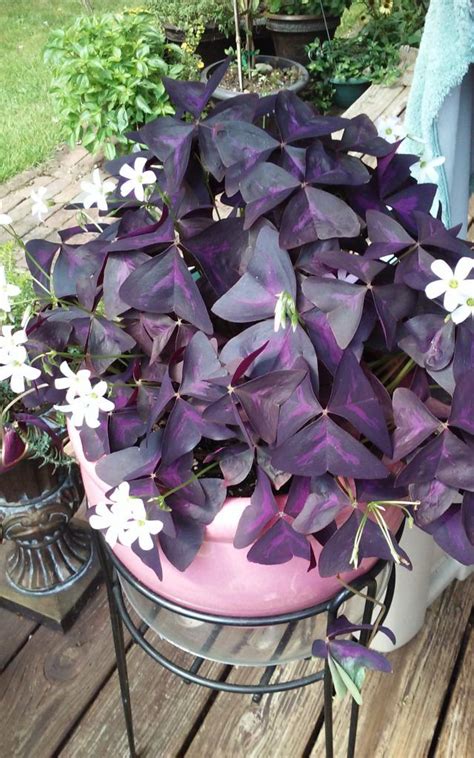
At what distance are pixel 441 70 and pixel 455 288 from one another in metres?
0.70

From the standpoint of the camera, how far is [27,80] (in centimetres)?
381

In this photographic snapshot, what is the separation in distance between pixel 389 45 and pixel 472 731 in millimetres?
2927

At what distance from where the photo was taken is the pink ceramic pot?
617 mm

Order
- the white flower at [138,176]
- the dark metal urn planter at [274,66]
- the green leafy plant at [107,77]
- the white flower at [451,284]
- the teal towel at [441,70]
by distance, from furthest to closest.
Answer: the dark metal urn planter at [274,66]
the green leafy plant at [107,77]
the teal towel at [441,70]
the white flower at [138,176]
the white flower at [451,284]

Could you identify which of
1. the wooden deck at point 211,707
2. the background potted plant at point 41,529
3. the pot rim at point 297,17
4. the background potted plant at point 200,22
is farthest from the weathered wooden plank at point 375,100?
the wooden deck at point 211,707

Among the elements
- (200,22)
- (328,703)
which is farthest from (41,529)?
(200,22)

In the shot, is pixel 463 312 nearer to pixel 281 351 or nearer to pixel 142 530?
pixel 281 351

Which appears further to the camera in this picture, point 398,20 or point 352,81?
point 398,20

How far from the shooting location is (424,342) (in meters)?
0.57

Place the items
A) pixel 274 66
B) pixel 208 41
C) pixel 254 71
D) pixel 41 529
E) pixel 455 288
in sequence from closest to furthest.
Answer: pixel 455 288 → pixel 41 529 → pixel 254 71 → pixel 274 66 → pixel 208 41

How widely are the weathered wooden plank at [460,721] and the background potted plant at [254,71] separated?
252cm

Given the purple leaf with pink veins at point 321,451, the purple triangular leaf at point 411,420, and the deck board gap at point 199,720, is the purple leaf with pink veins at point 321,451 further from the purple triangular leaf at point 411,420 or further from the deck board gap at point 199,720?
the deck board gap at point 199,720

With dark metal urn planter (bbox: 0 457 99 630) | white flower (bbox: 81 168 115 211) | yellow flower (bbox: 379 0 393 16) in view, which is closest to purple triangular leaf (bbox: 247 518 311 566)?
white flower (bbox: 81 168 115 211)

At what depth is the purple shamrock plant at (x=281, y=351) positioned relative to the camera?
554 mm
